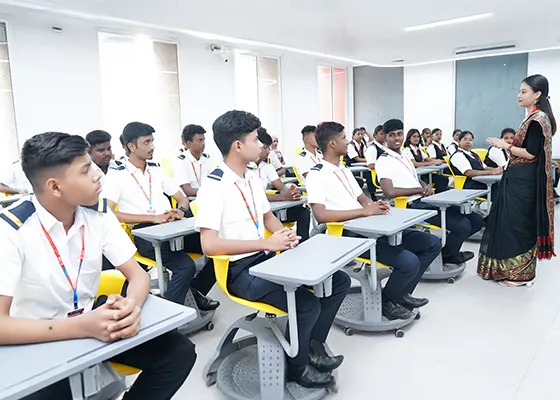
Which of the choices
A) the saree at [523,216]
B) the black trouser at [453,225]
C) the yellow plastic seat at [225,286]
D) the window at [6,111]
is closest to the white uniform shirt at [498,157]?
the black trouser at [453,225]

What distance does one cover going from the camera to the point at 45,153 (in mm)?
1360

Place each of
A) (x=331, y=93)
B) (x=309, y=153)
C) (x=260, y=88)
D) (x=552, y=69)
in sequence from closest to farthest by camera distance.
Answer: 1. (x=309, y=153)
2. (x=260, y=88)
3. (x=552, y=69)
4. (x=331, y=93)

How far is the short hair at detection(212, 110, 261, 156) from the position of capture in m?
2.18

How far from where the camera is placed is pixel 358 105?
1180 cm

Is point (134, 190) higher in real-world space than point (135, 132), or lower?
lower

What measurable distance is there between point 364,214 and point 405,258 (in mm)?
380

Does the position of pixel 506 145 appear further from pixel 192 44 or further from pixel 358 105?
pixel 358 105

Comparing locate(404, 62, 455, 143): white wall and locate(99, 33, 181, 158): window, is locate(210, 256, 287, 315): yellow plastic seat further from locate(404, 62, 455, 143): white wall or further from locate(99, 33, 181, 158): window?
locate(404, 62, 455, 143): white wall

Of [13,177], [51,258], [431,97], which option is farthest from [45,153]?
[431,97]

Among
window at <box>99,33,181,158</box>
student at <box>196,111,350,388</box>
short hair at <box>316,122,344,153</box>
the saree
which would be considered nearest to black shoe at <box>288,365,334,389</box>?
student at <box>196,111,350,388</box>

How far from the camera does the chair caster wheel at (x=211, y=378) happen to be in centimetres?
219

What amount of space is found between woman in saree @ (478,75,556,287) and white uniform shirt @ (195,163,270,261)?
2.03m

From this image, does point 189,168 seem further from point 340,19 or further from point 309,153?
point 340,19

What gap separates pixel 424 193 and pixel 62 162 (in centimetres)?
298
